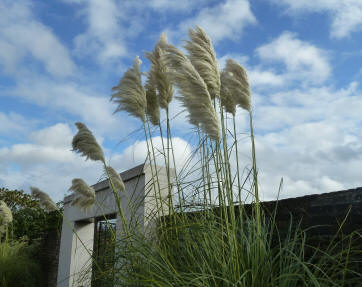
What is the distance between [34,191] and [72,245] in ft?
12.6

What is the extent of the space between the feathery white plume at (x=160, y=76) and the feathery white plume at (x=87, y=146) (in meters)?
0.60

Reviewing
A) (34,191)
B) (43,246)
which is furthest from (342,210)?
(43,246)

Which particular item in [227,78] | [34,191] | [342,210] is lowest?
[342,210]

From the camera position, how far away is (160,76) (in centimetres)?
283

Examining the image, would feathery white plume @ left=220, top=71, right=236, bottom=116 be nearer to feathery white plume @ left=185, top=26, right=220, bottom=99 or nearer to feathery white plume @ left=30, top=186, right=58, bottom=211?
feathery white plume @ left=185, top=26, right=220, bottom=99

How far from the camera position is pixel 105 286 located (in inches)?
102

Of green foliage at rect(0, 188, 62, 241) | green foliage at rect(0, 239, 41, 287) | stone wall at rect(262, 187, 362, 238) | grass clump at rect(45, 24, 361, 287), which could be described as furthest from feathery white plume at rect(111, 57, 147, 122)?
green foliage at rect(0, 188, 62, 241)

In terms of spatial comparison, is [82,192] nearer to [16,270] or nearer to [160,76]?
[160,76]

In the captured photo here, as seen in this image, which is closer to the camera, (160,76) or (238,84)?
Result: (238,84)

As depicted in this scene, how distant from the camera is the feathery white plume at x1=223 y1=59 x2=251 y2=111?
8.35 ft

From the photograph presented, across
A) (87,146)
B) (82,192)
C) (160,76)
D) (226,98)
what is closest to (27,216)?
(82,192)

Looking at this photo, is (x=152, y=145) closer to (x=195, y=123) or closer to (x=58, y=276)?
(x=195, y=123)

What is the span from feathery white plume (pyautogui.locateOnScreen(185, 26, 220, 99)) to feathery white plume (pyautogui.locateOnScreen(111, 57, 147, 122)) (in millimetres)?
504

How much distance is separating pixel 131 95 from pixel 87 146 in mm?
497
